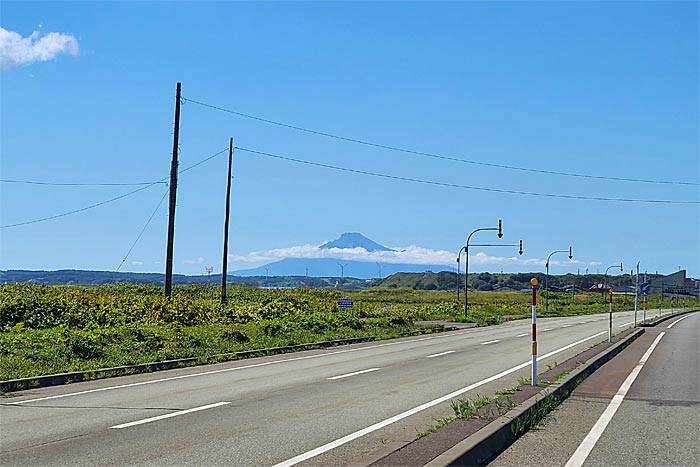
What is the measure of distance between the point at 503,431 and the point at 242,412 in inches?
173

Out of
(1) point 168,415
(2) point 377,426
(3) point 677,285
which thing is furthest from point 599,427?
(3) point 677,285

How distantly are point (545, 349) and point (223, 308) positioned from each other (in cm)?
1815

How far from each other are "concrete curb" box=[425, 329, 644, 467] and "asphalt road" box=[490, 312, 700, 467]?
12cm

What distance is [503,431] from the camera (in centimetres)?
903

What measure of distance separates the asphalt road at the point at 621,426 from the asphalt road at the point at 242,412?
5.15 feet

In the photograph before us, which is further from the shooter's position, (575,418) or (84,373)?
(84,373)

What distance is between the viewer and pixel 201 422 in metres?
10.9

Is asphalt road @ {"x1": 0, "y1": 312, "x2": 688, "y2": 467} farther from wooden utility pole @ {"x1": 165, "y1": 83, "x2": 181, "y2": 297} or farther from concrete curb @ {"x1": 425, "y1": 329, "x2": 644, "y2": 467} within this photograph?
wooden utility pole @ {"x1": 165, "y1": 83, "x2": 181, "y2": 297}

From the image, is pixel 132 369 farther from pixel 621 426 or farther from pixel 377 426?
pixel 621 426

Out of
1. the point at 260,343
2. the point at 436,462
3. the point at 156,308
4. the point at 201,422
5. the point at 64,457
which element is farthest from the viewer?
the point at 156,308

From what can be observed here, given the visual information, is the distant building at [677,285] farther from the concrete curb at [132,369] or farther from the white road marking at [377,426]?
the white road marking at [377,426]

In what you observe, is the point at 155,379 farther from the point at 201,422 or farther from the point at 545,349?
the point at 545,349

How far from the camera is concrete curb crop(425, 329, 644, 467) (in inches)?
295

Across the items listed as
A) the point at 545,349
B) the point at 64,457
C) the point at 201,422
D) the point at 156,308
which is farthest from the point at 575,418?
the point at 156,308
